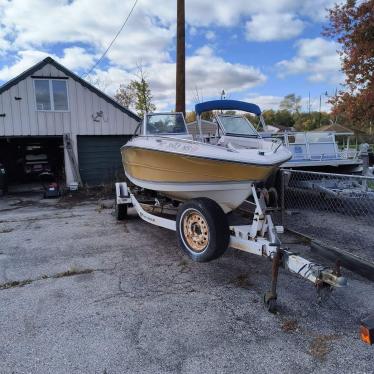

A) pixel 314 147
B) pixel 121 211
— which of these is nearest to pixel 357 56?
pixel 314 147

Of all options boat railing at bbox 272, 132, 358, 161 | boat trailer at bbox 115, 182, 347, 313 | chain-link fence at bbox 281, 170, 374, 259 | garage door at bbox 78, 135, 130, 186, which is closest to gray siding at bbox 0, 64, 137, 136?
garage door at bbox 78, 135, 130, 186

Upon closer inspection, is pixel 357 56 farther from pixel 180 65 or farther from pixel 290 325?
pixel 290 325

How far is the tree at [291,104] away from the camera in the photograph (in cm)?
9075

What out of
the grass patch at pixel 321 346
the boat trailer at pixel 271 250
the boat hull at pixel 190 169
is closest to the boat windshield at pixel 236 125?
the boat hull at pixel 190 169

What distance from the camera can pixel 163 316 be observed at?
3.39 m

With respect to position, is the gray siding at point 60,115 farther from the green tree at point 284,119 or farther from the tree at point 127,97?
the green tree at point 284,119

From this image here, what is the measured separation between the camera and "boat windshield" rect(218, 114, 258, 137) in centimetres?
590

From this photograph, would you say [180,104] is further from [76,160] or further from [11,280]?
[11,280]

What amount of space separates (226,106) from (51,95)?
29.7 ft

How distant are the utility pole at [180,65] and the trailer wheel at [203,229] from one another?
756cm

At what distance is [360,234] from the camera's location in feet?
19.6

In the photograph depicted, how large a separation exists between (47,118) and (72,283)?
10.2 m

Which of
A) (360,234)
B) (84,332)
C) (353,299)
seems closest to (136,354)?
(84,332)

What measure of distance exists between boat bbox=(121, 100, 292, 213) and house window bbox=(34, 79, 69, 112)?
817 cm
